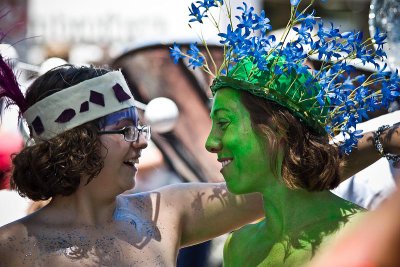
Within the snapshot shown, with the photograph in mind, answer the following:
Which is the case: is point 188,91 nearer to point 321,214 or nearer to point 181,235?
point 181,235

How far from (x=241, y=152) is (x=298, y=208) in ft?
0.68

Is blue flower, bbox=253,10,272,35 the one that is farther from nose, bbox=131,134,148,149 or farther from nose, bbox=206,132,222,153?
nose, bbox=131,134,148,149

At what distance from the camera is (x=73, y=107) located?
7.20 feet

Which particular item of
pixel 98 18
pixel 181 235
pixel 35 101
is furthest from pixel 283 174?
pixel 98 18

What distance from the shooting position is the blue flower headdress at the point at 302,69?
70.6 inches

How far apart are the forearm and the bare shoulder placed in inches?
35.8

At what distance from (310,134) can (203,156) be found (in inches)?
95.4

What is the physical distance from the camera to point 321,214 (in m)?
1.81

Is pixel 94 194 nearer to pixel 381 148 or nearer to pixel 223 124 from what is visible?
pixel 223 124

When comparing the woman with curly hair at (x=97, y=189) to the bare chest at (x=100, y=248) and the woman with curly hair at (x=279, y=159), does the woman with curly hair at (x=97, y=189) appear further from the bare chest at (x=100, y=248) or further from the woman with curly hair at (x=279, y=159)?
the woman with curly hair at (x=279, y=159)

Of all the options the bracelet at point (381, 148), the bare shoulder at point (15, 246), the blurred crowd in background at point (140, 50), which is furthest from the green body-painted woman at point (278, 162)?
the blurred crowd in background at point (140, 50)

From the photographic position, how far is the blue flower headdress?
5.88 ft

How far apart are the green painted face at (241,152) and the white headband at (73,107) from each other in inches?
19.3

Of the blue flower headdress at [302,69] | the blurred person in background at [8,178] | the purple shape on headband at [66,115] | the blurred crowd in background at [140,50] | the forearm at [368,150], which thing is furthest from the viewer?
the blurred crowd in background at [140,50]
